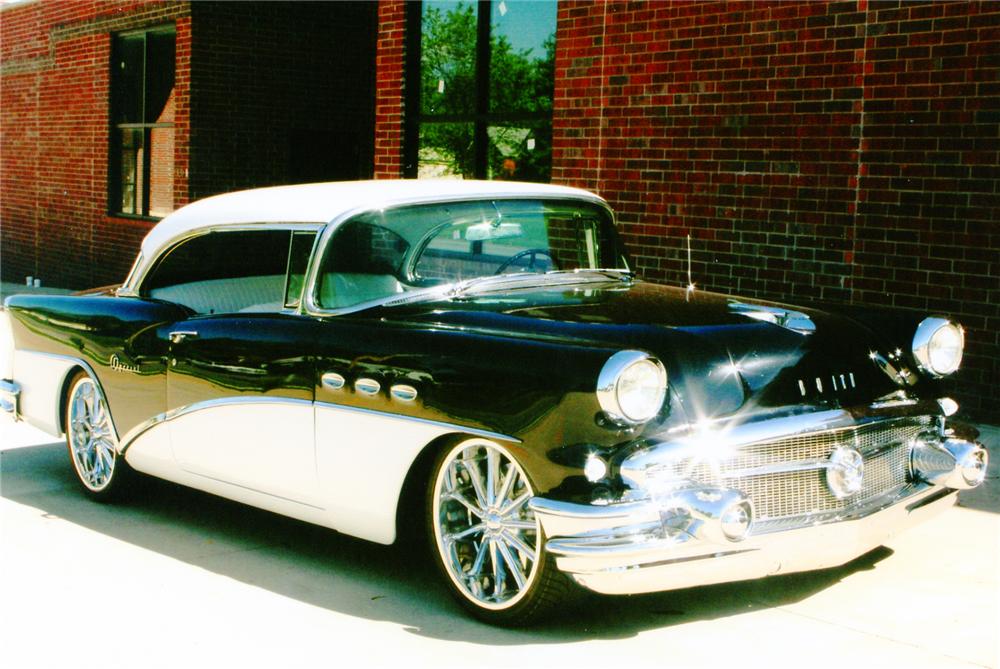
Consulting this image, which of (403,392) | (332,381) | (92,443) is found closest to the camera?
(403,392)

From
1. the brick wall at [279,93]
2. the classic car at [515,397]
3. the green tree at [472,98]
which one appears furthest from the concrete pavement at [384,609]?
the brick wall at [279,93]

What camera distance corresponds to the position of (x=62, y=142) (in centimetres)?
1734

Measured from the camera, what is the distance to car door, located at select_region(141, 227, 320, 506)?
191 inches

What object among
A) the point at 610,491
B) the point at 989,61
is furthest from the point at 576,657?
the point at 989,61

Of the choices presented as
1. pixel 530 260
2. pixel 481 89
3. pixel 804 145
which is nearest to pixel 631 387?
pixel 530 260

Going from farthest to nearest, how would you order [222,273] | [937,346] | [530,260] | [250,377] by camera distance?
[222,273]
[530,260]
[250,377]
[937,346]

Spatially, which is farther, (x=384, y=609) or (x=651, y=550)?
(x=384, y=609)

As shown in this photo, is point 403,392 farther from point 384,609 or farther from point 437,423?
point 384,609

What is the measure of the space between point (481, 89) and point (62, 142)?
886 cm

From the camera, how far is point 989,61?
7141 millimetres

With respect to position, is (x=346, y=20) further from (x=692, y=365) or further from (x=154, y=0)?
(x=692, y=365)

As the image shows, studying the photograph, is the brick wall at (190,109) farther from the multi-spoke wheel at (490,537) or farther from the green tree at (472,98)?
the multi-spoke wheel at (490,537)

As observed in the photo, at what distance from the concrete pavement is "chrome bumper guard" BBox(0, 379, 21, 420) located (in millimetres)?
1094

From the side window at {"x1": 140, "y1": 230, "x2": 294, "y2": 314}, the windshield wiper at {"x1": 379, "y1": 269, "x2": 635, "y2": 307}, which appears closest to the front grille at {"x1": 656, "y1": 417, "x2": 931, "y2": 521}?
the windshield wiper at {"x1": 379, "y1": 269, "x2": 635, "y2": 307}
